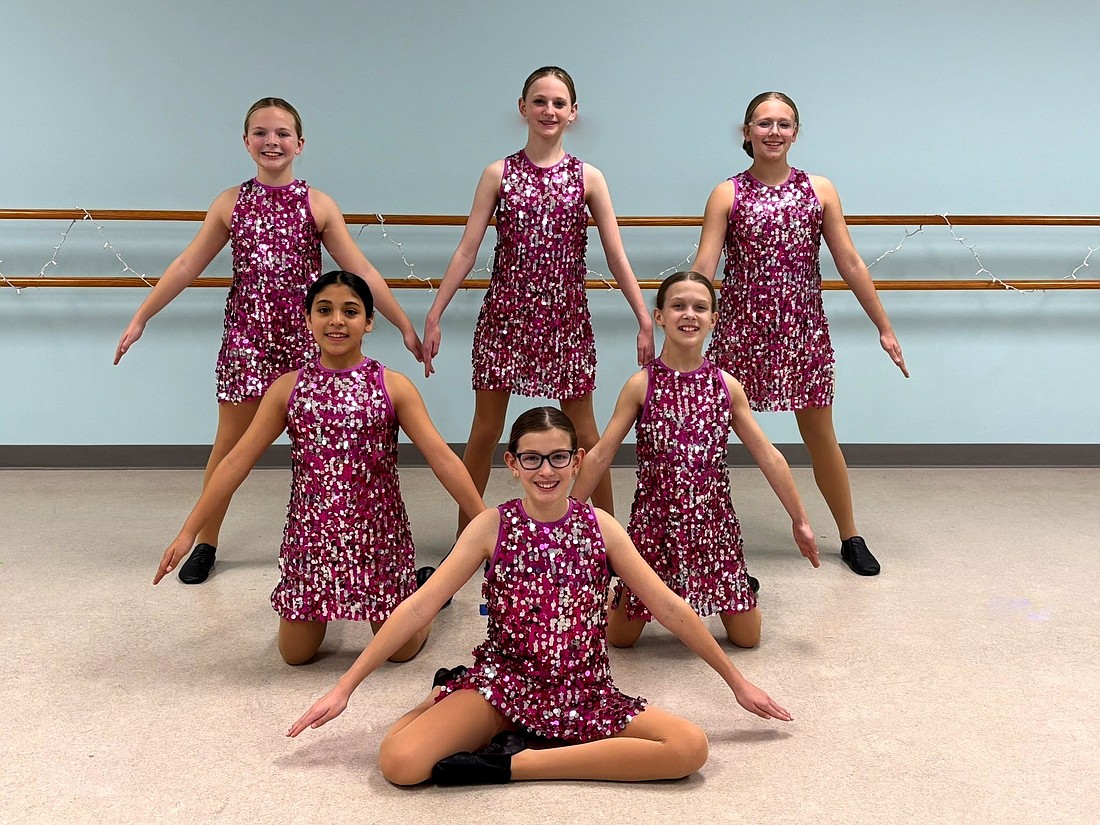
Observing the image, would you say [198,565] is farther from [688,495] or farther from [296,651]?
[688,495]

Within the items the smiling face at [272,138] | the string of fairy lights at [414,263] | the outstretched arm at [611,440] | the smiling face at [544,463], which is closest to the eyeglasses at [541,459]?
the smiling face at [544,463]

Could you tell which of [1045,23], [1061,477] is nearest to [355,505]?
[1061,477]

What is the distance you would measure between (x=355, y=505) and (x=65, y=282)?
211cm

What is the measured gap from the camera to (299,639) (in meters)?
2.56

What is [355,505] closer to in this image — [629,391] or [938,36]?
[629,391]

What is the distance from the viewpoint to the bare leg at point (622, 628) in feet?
8.70

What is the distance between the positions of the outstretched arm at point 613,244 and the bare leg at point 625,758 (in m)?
1.16

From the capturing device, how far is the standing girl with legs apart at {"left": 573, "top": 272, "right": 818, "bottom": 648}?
255 centimetres

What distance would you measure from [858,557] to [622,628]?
0.90 m

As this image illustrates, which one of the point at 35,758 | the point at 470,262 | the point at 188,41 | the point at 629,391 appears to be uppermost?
the point at 188,41

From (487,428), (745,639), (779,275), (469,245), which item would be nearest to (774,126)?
(779,275)

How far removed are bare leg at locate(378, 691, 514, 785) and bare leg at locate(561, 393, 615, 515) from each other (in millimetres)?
1075

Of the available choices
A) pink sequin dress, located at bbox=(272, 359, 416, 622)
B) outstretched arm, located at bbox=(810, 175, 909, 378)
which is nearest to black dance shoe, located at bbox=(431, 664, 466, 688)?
pink sequin dress, located at bbox=(272, 359, 416, 622)

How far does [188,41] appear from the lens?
4.03 m
